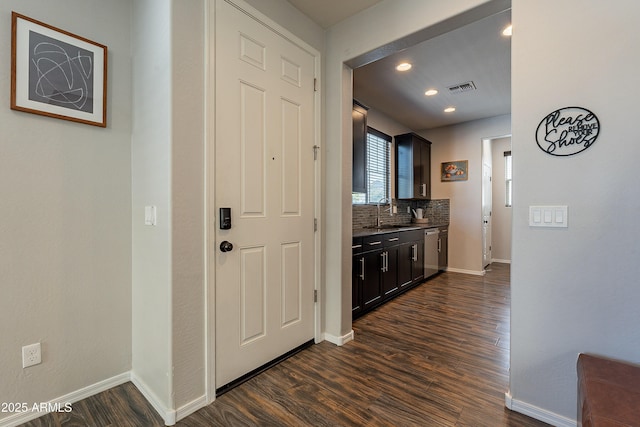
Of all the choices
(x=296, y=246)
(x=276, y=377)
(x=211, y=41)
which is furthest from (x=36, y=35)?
(x=276, y=377)

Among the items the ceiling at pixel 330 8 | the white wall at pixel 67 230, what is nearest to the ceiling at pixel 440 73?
the ceiling at pixel 330 8

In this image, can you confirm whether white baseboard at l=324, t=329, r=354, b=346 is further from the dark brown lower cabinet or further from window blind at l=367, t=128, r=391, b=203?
window blind at l=367, t=128, r=391, b=203

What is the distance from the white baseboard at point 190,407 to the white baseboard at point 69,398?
63 centimetres

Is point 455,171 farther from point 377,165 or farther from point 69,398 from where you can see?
point 69,398

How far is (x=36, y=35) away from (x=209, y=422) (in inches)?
88.8

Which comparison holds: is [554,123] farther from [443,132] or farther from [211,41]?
[443,132]

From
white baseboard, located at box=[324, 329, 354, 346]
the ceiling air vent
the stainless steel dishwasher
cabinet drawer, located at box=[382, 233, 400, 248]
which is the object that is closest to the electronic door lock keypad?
white baseboard, located at box=[324, 329, 354, 346]

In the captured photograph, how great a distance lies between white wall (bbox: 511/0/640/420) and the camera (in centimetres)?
133

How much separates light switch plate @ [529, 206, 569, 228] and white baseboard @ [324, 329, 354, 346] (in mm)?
1622

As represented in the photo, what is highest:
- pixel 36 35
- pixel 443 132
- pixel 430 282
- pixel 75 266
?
pixel 443 132

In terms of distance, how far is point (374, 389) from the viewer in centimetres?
179

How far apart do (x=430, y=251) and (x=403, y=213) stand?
93 cm

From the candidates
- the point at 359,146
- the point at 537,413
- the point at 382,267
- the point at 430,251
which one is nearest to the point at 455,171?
the point at 430,251

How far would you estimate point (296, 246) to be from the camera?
2.21 meters
